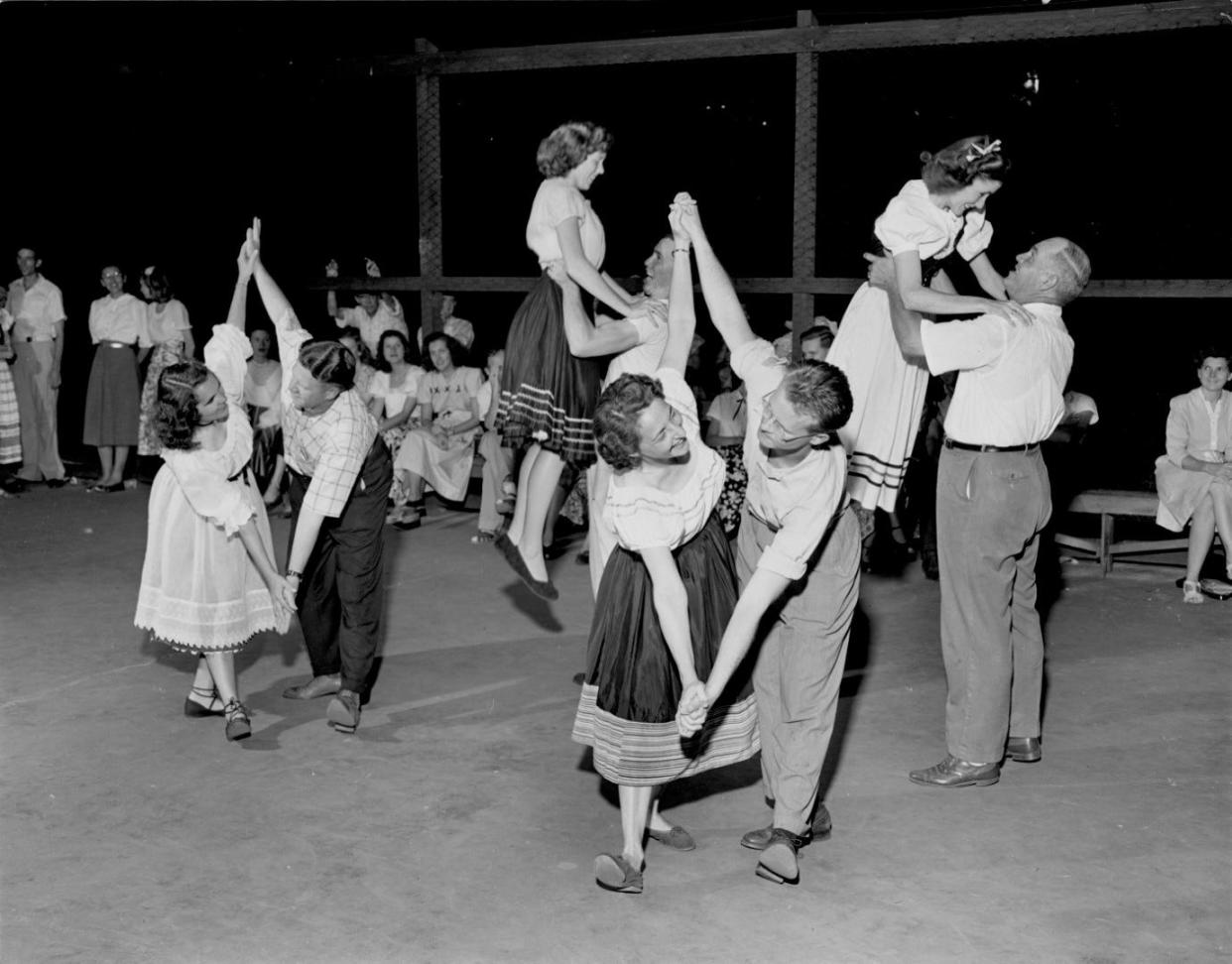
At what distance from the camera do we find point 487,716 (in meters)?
5.36

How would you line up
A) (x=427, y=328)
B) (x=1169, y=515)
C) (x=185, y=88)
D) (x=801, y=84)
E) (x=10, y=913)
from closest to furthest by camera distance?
(x=10, y=913) < (x=1169, y=515) < (x=801, y=84) < (x=427, y=328) < (x=185, y=88)

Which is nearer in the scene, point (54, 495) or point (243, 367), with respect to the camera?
point (243, 367)

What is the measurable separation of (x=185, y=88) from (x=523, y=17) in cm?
398

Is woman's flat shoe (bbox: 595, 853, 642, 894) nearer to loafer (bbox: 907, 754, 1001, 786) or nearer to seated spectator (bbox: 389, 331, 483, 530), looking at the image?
loafer (bbox: 907, 754, 1001, 786)

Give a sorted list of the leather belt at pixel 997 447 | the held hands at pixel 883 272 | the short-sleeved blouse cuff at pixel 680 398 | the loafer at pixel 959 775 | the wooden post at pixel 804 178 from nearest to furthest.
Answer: the short-sleeved blouse cuff at pixel 680 398, the held hands at pixel 883 272, the leather belt at pixel 997 447, the loafer at pixel 959 775, the wooden post at pixel 804 178

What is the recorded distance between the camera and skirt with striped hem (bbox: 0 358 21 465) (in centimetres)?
1040

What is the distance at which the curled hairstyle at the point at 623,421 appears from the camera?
3.58 meters

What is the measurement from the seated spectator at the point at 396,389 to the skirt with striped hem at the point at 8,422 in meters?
2.81

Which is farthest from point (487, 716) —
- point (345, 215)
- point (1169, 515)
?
point (345, 215)

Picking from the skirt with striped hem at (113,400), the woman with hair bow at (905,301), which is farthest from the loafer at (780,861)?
the skirt with striped hem at (113,400)

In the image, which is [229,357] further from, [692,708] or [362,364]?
[362,364]

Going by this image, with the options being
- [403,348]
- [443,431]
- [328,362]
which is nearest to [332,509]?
[328,362]

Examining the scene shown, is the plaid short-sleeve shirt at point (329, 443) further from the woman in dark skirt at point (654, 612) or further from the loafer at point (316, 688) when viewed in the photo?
the woman in dark skirt at point (654, 612)

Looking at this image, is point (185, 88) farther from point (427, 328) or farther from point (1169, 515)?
point (1169, 515)
